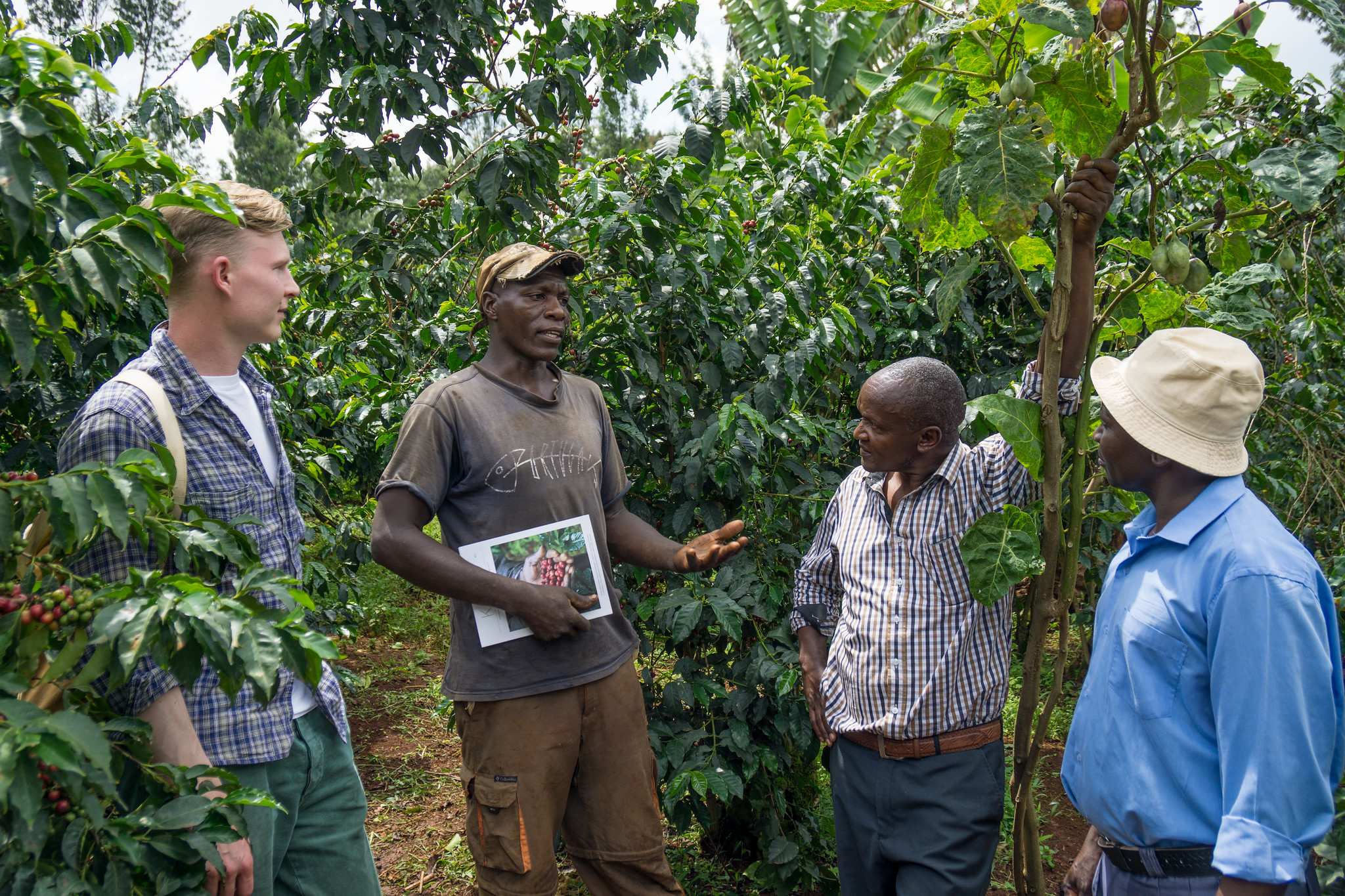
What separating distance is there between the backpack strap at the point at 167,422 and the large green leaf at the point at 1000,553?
5.05 feet

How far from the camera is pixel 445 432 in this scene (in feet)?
7.10

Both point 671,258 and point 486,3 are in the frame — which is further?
point 486,3

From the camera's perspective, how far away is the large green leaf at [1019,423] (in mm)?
1817

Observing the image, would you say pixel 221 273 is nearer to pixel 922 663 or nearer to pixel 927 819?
pixel 922 663

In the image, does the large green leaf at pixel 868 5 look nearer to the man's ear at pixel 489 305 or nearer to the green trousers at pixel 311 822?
the man's ear at pixel 489 305

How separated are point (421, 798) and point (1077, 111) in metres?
3.96

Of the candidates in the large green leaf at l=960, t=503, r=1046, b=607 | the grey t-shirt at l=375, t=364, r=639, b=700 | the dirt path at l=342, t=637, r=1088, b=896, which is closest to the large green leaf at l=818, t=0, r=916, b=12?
the large green leaf at l=960, t=503, r=1046, b=607

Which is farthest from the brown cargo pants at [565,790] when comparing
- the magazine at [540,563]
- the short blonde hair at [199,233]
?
the short blonde hair at [199,233]

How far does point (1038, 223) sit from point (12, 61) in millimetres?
3625

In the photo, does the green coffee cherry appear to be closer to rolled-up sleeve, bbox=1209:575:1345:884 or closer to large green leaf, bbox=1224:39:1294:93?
large green leaf, bbox=1224:39:1294:93

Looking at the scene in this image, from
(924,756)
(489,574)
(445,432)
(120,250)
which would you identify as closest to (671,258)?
(445,432)

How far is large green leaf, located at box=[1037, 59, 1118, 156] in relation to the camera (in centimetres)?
159

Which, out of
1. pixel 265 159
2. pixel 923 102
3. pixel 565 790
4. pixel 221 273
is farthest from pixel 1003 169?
pixel 265 159

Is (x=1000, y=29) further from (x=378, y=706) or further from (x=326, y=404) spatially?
(x=378, y=706)
